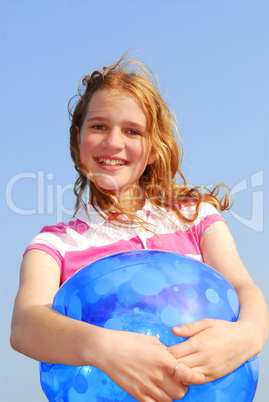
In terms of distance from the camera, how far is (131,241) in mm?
3748

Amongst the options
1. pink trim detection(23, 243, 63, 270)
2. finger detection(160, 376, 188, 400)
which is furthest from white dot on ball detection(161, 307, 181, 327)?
pink trim detection(23, 243, 63, 270)

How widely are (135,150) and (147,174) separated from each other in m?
0.49

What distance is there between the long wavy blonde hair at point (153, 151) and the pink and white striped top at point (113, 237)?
78 mm

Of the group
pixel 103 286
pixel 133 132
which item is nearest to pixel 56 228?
pixel 133 132

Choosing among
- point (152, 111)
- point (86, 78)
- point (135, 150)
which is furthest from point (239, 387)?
point (86, 78)

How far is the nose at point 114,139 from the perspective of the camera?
395 centimetres

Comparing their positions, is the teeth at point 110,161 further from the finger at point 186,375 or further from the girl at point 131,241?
the finger at point 186,375

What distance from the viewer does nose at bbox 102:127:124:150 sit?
395cm

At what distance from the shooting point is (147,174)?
4.54 meters

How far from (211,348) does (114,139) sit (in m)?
1.94

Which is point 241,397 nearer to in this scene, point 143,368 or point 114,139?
point 143,368

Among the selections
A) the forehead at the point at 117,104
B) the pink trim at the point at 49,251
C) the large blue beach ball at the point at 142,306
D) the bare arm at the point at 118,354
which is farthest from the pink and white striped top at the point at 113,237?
the bare arm at the point at 118,354

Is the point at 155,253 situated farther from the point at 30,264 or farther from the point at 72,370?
the point at 30,264

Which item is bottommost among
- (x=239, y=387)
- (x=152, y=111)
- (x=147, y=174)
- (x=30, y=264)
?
(x=239, y=387)
